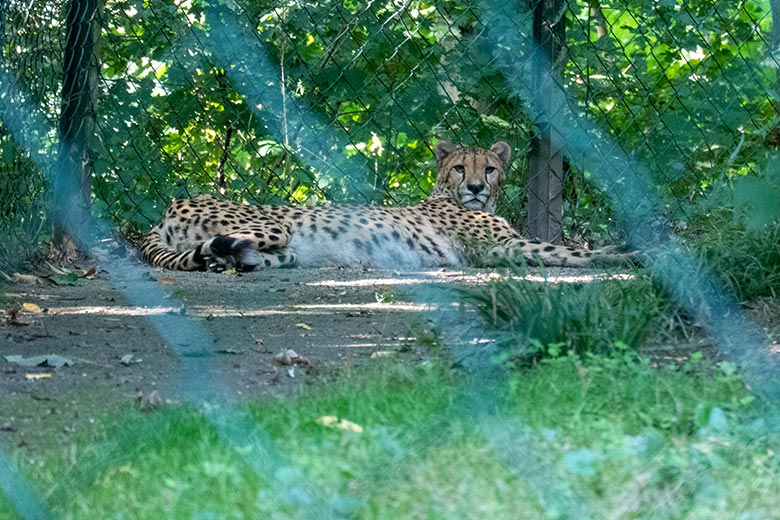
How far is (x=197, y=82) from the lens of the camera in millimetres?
6836

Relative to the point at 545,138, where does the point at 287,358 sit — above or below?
below

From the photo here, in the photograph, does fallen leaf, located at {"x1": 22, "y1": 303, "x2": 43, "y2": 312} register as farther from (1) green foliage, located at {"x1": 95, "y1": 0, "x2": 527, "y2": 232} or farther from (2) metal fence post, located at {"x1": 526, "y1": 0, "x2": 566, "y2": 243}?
(2) metal fence post, located at {"x1": 526, "y1": 0, "x2": 566, "y2": 243}

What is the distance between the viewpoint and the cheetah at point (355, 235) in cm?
631

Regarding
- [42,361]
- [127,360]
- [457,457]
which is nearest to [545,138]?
[127,360]

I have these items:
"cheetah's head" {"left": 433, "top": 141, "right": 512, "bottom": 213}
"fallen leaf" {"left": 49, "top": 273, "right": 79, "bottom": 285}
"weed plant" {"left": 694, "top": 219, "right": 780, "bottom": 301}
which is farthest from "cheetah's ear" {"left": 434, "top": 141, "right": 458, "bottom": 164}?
"weed plant" {"left": 694, "top": 219, "right": 780, "bottom": 301}

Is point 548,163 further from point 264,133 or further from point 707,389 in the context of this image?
point 707,389

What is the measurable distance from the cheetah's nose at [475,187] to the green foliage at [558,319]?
152 inches

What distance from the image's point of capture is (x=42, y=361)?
3.56m

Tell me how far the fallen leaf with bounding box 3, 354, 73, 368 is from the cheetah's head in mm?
4124

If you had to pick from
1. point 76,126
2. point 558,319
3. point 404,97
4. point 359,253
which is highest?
point 404,97

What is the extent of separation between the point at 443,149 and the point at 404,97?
0.69 metres

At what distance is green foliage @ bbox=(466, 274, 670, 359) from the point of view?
3.35 meters

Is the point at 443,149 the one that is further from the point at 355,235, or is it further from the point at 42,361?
the point at 42,361

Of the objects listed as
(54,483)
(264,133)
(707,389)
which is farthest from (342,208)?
(54,483)
